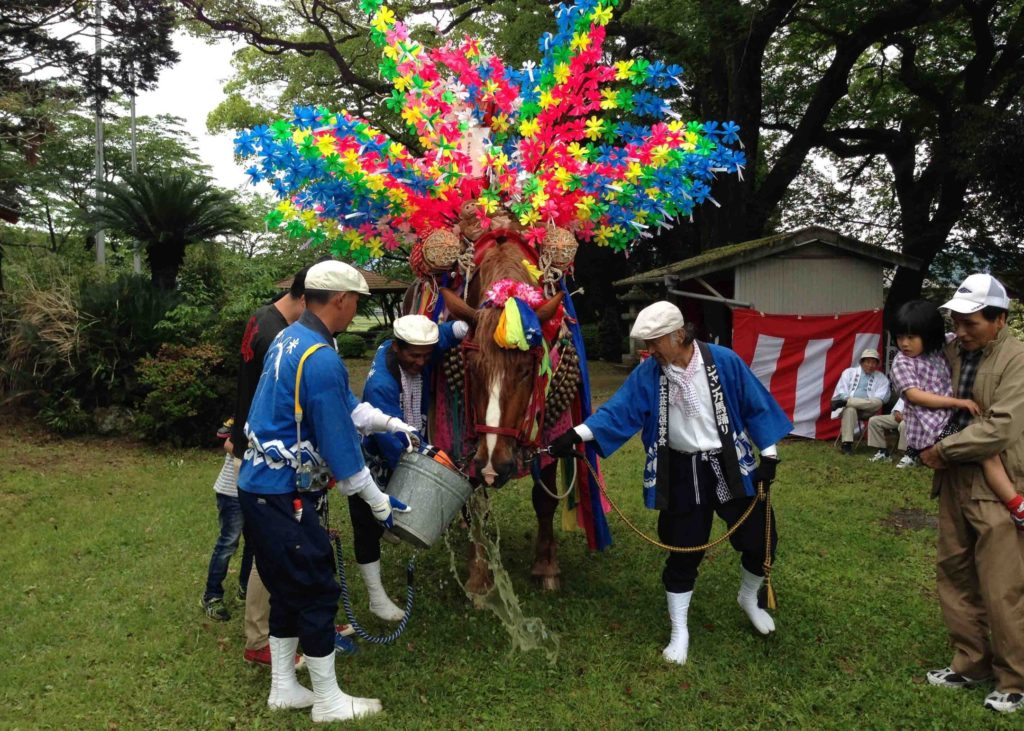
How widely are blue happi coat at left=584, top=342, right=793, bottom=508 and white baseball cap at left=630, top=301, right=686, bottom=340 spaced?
0.89ft

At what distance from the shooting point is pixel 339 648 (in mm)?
4152

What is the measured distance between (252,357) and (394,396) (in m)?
0.83

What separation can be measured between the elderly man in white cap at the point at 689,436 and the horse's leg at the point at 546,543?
1.04 metres

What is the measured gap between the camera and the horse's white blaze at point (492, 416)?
12.7ft

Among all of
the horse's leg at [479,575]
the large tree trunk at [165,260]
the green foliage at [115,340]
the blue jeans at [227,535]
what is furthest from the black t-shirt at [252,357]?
the large tree trunk at [165,260]

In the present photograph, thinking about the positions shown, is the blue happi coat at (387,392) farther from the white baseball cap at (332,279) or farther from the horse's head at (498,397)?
the white baseball cap at (332,279)

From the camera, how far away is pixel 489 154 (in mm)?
4891

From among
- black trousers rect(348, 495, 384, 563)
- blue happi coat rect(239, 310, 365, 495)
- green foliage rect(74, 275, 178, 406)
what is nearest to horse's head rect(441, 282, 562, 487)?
blue happi coat rect(239, 310, 365, 495)

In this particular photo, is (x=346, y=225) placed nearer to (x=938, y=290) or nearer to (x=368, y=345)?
(x=938, y=290)

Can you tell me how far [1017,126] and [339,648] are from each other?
12.3 m

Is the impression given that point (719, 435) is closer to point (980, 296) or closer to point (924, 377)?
point (924, 377)

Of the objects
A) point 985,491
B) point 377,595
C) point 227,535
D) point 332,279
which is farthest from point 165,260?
point 985,491

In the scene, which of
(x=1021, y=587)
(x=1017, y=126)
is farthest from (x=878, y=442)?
(x=1021, y=587)

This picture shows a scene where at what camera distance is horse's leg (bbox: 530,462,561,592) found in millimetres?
5117
